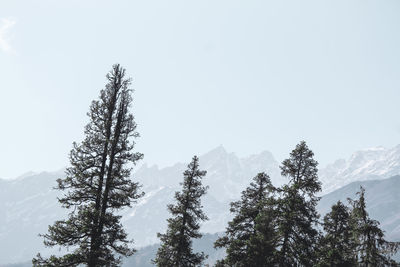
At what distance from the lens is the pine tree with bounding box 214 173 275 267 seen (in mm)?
21392

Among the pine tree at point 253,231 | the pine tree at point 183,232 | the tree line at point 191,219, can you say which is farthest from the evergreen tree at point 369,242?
the pine tree at point 183,232

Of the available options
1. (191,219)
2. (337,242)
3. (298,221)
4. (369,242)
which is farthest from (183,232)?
(369,242)

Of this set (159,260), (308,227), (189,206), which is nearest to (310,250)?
(308,227)

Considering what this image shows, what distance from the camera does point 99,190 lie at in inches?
632

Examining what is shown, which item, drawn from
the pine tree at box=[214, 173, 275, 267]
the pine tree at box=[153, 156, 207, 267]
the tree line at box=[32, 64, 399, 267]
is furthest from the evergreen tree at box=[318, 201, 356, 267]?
the pine tree at box=[153, 156, 207, 267]

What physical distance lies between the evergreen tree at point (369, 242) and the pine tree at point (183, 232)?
10.6 metres

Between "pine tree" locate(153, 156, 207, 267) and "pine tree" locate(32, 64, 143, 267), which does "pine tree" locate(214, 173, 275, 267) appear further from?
"pine tree" locate(32, 64, 143, 267)

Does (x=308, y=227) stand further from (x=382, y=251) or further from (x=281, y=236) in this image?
(x=382, y=251)

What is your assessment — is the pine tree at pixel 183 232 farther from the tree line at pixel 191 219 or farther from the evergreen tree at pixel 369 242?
the evergreen tree at pixel 369 242

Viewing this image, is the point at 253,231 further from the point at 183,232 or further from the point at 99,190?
the point at 99,190

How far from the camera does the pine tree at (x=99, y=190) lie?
49.8 ft

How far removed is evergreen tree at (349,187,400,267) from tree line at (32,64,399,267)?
48mm

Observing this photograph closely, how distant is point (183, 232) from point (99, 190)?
35.6 feet

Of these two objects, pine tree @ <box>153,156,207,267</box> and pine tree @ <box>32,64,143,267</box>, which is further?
pine tree @ <box>153,156,207,267</box>
